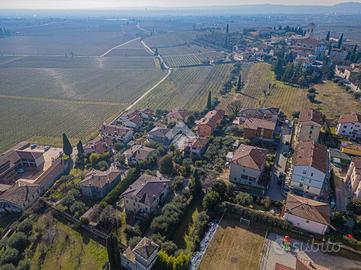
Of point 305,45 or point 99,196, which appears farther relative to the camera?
point 305,45

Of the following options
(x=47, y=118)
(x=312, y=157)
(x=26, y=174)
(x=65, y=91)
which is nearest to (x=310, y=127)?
(x=312, y=157)

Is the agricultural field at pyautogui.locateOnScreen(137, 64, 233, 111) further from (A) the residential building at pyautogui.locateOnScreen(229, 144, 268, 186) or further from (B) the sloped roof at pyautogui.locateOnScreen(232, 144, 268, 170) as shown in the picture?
(A) the residential building at pyautogui.locateOnScreen(229, 144, 268, 186)

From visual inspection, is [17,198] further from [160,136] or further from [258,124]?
[258,124]

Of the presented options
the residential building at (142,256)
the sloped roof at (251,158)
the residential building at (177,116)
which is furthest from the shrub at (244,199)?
the residential building at (177,116)

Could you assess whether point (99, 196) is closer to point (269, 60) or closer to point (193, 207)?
point (193, 207)

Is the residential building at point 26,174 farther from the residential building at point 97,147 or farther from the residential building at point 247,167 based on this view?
the residential building at point 247,167

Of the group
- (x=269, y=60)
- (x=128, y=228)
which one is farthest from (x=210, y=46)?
(x=128, y=228)
